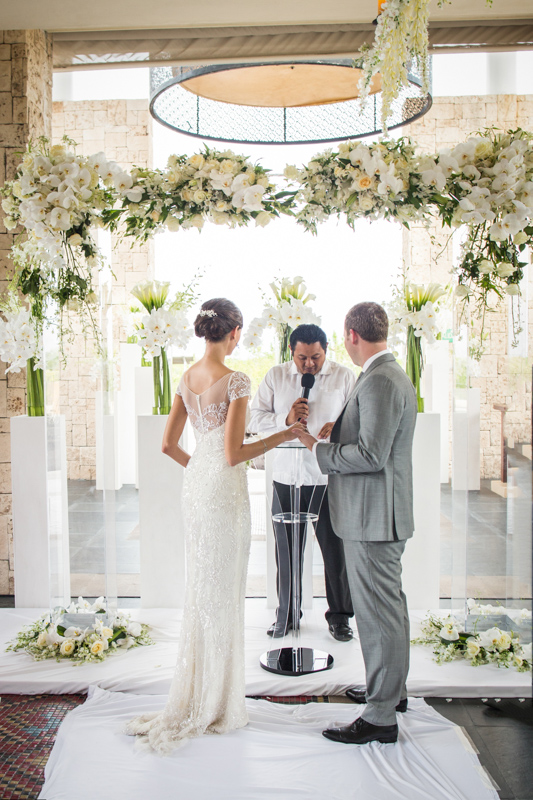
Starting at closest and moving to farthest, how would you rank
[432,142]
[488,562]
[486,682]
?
[486,682] → [488,562] → [432,142]

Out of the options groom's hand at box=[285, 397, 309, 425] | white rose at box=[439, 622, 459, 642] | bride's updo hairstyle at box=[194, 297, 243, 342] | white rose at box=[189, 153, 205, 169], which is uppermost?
white rose at box=[189, 153, 205, 169]

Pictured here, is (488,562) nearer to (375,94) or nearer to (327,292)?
(375,94)

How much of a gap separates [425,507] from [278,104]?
101 inches

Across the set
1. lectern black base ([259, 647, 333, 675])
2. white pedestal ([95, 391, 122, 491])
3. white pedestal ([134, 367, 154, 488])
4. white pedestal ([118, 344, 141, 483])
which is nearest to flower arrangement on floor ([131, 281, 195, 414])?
white pedestal ([95, 391, 122, 491])

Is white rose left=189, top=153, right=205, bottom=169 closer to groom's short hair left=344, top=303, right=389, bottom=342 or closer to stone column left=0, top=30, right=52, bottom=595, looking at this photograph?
groom's short hair left=344, top=303, right=389, bottom=342

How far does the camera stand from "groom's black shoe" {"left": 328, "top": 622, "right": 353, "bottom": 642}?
401 centimetres

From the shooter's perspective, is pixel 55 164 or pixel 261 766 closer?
pixel 261 766

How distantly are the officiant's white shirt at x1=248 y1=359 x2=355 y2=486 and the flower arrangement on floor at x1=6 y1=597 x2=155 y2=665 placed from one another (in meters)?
1.25

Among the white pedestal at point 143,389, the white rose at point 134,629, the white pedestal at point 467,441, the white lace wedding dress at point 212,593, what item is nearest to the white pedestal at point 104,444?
the white rose at point 134,629

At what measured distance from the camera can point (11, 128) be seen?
487 cm

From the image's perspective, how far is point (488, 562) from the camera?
3.70 metres

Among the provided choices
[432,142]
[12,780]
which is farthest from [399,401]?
[432,142]

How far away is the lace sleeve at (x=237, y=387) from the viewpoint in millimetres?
3029

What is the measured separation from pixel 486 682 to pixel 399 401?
1651 millimetres
